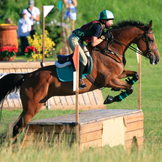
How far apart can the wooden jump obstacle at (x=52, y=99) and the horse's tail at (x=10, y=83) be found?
3181 mm

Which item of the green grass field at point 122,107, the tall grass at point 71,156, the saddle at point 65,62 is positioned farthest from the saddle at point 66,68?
the tall grass at point 71,156

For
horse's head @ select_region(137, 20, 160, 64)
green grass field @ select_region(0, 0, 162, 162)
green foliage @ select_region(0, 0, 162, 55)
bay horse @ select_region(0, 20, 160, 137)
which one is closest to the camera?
green grass field @ select_region(0, 0, 162, 162)

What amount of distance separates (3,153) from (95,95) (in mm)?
5579

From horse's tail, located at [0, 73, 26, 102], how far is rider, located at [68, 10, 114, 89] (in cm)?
104

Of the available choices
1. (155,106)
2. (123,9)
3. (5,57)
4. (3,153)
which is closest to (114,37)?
(3,153)

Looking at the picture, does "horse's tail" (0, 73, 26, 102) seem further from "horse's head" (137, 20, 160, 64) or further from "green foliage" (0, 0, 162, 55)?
"green foliage" (0, 0, 162, 55)

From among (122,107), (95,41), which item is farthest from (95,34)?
(122,107)

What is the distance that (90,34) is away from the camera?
645 centimetres

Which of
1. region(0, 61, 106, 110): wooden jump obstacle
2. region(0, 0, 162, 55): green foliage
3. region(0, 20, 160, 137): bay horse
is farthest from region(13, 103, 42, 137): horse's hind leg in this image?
region(0, 0, 162, 55): green foliage

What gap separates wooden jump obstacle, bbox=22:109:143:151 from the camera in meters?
5.32

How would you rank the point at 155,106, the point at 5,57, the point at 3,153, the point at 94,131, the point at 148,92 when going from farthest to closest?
the point at 148,92 → the point at 5,57 → the point at 155,106 → the point at 94,131 → the point at 3,153

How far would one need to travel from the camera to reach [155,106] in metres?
10.8

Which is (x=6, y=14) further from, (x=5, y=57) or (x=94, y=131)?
(x=94, y=131)

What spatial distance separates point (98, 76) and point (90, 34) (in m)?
0.71
